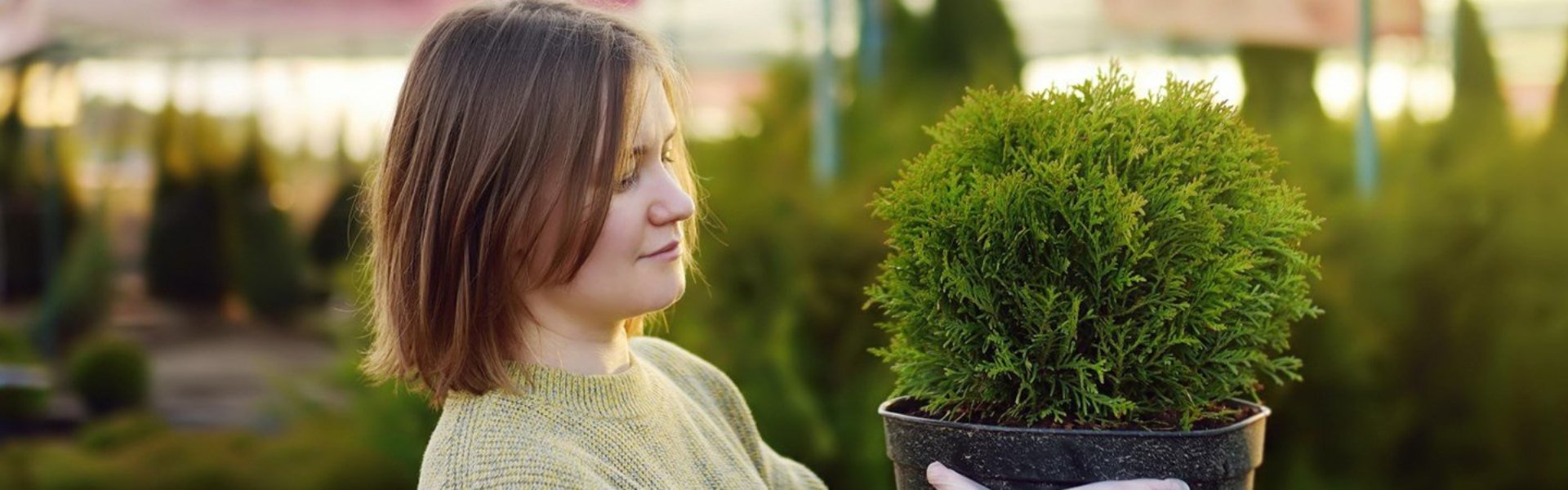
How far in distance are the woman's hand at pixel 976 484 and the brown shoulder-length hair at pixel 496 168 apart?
38 cm

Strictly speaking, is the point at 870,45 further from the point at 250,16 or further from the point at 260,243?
the point at 260,243

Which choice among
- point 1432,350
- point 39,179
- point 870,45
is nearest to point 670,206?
point 1432,350

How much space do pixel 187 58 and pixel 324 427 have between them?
12.1ft

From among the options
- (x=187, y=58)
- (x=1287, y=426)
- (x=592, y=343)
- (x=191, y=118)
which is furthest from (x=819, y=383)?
(x=187, y=58)

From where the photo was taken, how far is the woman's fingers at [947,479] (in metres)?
1.42

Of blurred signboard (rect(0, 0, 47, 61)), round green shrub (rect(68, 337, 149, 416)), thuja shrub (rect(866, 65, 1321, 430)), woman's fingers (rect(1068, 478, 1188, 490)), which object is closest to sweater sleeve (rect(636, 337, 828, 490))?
thuja shrub (rect(866, 65, 1321, 430))

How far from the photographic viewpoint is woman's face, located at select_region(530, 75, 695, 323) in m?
1.41

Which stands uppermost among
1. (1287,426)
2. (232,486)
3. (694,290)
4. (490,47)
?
(490,47)

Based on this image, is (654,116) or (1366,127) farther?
(1366,127)

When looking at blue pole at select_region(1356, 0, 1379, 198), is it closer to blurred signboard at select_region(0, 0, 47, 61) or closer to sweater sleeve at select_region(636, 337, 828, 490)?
sweater sleeve at select_region(636, 337, 828, 490)

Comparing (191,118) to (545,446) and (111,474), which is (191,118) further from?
(545,446)

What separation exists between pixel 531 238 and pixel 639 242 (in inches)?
3.9

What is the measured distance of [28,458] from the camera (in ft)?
15.1

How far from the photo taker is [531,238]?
1388mm
